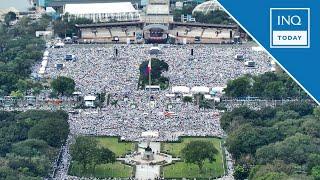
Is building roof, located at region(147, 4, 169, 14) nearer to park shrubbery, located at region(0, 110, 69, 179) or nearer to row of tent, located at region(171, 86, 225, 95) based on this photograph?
row of tent, located at region(171, 86, 225, 95)

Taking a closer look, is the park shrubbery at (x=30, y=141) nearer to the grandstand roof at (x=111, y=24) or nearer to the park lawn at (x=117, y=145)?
the park lawn at (x=117, y=145)

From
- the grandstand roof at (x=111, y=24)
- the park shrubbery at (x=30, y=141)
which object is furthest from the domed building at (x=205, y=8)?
the park shrubbery at (x=30, y=141)

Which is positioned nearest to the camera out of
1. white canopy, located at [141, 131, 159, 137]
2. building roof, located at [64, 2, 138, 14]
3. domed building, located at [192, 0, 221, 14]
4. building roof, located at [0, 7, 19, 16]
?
white canopy, located at [141, 131, 159, 137]

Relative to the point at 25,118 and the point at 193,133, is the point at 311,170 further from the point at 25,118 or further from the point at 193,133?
the point at 25,118

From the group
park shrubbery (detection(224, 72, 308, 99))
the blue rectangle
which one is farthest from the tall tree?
the blue rectangle

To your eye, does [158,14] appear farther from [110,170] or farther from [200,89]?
[110,170]

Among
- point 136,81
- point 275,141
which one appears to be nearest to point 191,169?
point 275,141

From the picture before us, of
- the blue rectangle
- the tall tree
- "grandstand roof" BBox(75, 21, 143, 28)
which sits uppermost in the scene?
"grandstand roof" BBox(75, 21, 143, 28)
